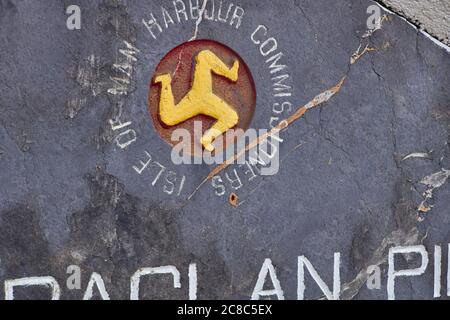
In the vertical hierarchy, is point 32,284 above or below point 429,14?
below

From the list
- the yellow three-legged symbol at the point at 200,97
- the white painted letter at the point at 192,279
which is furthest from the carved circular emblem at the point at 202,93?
the white painted letter at the point at 192,279

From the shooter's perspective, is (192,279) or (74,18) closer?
(74,18)

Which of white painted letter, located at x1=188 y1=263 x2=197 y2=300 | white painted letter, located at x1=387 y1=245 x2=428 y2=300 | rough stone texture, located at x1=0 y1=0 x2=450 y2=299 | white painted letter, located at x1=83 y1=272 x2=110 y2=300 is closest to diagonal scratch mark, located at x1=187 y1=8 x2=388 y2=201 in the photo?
rough stone texture, located at x1=0 y1=0 x2=450 y2=299

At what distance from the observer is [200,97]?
1.87 m

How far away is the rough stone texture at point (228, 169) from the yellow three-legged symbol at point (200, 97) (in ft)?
0.14

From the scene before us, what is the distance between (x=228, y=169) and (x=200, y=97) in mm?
184

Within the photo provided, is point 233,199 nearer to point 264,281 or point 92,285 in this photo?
point 264,281

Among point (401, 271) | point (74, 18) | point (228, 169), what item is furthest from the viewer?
point (401, 271)

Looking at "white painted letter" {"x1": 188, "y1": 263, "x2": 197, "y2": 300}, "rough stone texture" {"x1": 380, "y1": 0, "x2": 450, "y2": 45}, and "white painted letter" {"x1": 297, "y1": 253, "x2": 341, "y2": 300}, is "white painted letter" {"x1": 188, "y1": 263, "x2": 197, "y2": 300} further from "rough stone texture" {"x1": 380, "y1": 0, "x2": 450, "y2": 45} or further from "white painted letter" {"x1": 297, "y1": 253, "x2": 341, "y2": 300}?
"rough stone texture" {"x1": 380, "y1": 0, "x2": 450, "y2": 45}

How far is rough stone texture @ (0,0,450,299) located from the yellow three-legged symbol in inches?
1.7

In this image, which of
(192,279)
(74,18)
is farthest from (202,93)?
(192,279)

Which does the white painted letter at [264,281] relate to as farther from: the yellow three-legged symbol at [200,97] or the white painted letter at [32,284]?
the white painted letter at [32,284]

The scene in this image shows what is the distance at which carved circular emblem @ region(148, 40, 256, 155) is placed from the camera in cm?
186
